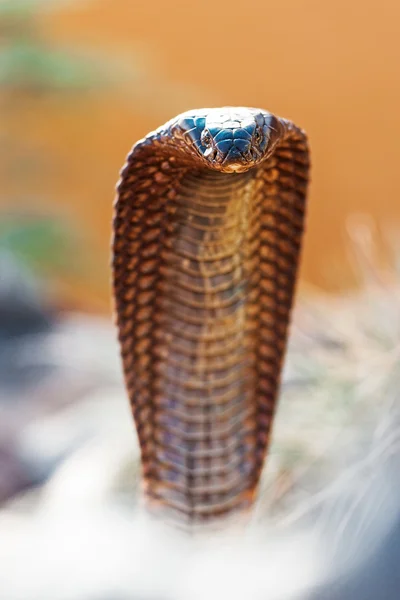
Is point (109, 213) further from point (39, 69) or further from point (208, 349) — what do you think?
point (208, 349)

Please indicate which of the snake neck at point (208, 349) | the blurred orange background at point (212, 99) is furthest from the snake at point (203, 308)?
the blurred orange background at point (212, 99)

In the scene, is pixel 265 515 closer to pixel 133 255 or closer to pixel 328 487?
pixel 328 487

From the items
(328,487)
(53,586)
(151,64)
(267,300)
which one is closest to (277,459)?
(328,487)

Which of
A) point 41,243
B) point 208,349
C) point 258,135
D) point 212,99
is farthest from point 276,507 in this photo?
point 212,99

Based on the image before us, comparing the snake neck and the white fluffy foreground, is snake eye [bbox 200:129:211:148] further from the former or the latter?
the white fluffy foreground

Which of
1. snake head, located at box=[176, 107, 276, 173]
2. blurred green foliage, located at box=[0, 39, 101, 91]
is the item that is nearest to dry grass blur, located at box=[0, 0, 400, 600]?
blurred green foliage, located at box=[0, 39, 101, 91]

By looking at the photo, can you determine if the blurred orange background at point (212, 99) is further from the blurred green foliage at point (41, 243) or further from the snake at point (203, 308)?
the snake at point (203, 308)
